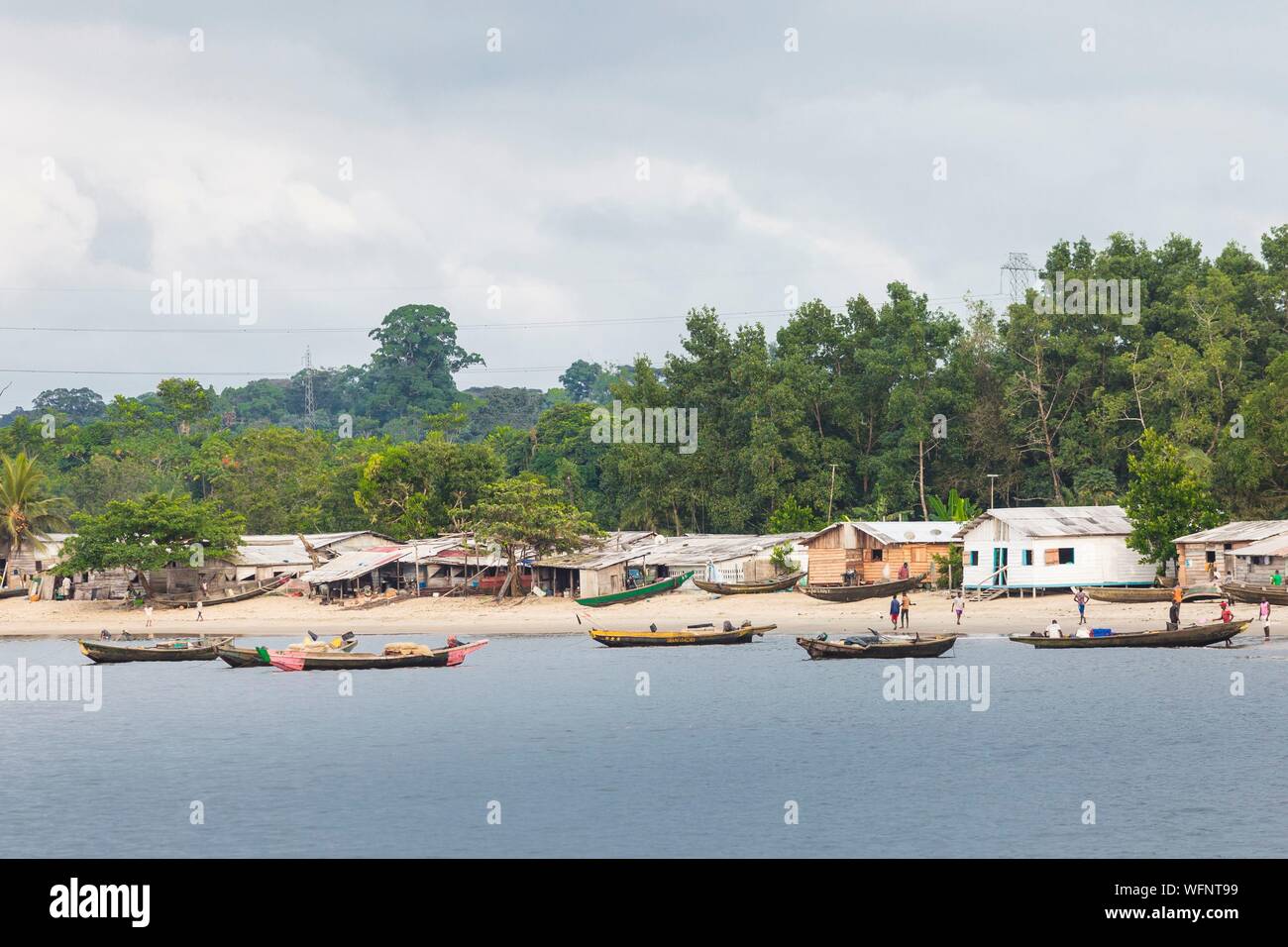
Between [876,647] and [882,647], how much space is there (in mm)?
205

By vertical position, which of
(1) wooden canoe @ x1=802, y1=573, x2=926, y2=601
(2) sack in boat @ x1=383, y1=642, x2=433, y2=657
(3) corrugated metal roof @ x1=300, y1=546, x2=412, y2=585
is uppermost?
(3) corrugated metal roof @ x1=300, y1=546, x2=412, y2=585

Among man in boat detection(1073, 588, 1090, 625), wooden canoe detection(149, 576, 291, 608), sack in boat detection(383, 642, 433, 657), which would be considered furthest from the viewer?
wooden canoe detection(149, 576, 291, 608)

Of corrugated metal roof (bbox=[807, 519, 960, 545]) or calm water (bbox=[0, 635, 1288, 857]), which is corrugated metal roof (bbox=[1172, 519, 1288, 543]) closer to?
calm water (bbox=[0, 635, 1288, 857])

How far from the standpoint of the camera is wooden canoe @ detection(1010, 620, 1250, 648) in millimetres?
44906

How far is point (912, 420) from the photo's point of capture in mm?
79750

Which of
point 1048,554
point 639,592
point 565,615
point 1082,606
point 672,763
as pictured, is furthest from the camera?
point 639,592

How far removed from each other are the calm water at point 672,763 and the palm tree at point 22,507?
32892 mm

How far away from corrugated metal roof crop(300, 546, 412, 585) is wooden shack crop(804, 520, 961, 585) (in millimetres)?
22012

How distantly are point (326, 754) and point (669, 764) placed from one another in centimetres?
915

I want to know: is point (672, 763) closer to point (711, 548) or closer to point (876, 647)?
point (876, 647)

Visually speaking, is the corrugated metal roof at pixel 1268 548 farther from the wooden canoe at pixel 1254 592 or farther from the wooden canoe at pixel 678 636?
the wooden canoe at pixel 678 636

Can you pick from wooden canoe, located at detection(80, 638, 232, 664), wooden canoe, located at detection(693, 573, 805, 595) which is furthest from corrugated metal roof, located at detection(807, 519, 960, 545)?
wooden canoe, located at detection(80, 638, 232, 664)

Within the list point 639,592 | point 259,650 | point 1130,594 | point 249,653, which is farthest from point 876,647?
point 249,653
